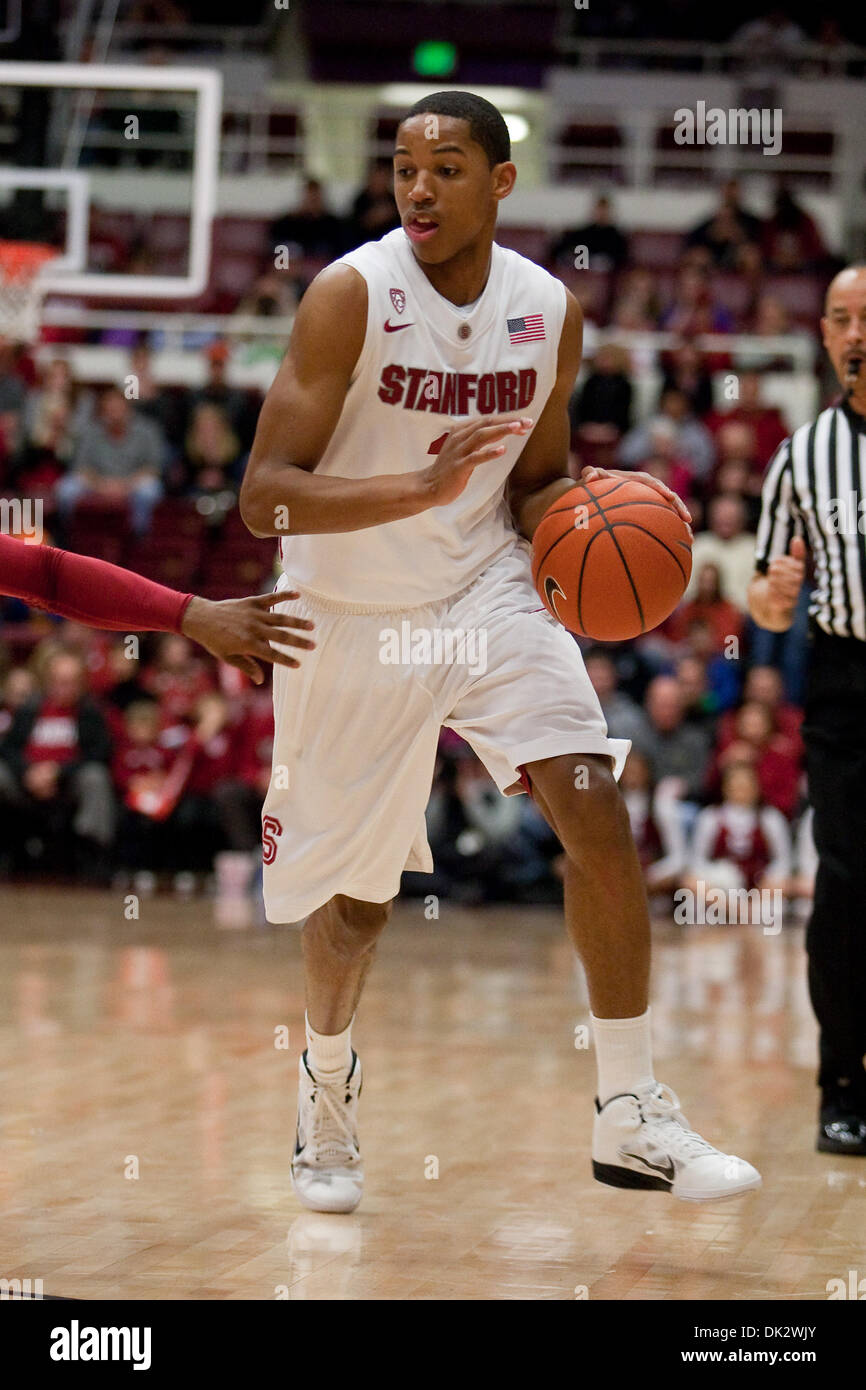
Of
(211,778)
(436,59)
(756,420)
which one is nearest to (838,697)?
(211,778)

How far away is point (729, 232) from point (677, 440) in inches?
137

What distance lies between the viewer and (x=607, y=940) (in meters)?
3.57

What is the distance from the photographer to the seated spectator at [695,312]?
46.6 ft

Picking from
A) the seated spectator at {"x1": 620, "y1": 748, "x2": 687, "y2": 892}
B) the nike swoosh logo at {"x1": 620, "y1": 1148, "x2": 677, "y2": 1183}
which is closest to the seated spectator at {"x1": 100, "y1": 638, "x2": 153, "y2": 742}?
the seated spectator at {"x1": 620, "y1": 748, "x2": 687, "y2": 892}

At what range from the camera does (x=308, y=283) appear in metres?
12.2

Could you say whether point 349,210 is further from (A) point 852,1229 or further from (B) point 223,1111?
(A) point 852,1229

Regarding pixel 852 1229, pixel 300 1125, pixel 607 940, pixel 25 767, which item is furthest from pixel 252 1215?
pixel 25 767

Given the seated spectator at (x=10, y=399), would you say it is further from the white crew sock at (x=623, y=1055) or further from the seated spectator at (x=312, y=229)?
the white crew sock at (x=623, y=1055)

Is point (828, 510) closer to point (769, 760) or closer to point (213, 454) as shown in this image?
point (769, 760)

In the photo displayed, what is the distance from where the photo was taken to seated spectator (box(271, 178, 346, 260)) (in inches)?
603

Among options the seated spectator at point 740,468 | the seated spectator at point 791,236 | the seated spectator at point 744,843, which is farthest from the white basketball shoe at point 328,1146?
the seated spectator at point 791,236

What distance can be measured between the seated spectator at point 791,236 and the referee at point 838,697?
11.4m

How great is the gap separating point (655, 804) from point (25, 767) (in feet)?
13.4

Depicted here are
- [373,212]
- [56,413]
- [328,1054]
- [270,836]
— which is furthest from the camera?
[373,212]
